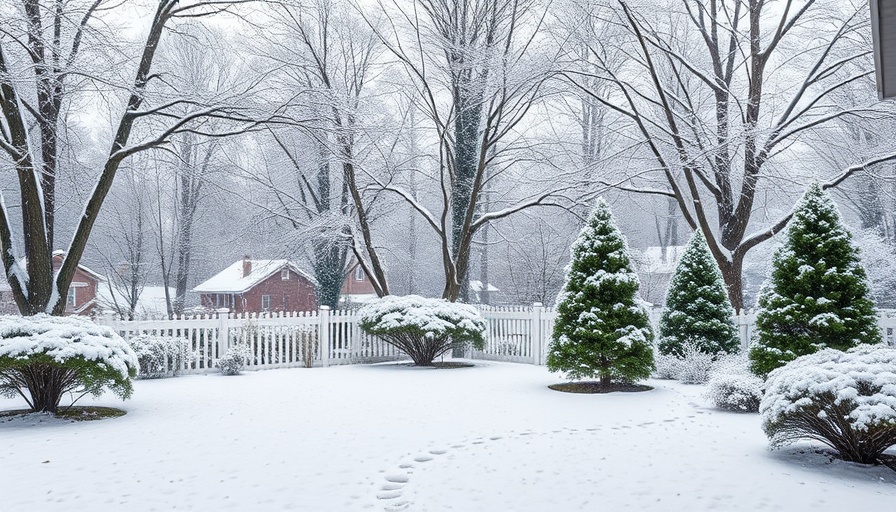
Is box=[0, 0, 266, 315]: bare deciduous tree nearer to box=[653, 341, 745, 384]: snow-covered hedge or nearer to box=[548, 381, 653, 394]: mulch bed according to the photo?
box=[548, 381, 653, 394]: mulch bed

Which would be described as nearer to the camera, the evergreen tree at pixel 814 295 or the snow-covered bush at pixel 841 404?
the snow-covered bush at pixel 841 404

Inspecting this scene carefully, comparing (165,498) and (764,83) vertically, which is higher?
(764,83)

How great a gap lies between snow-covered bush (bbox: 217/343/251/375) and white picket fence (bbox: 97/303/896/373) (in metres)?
0.25

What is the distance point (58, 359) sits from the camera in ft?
23.0

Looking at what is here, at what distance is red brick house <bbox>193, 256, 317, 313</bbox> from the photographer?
2819 centimetres

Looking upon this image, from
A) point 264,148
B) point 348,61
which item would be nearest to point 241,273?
point 264,148

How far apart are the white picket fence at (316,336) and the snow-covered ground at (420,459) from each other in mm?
3133

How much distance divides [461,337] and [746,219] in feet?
21.2

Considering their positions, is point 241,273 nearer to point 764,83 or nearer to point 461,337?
point 461,337

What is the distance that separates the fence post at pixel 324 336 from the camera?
1377 centimetres

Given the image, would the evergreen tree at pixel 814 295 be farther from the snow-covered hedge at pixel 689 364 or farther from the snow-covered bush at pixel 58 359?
the snow-covered bush at pixel 58 359

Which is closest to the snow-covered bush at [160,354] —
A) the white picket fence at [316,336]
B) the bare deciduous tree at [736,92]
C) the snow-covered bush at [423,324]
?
the white picket fence at [316,336]

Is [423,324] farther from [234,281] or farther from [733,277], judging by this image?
[234,281]

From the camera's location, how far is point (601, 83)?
16406 millimetres
